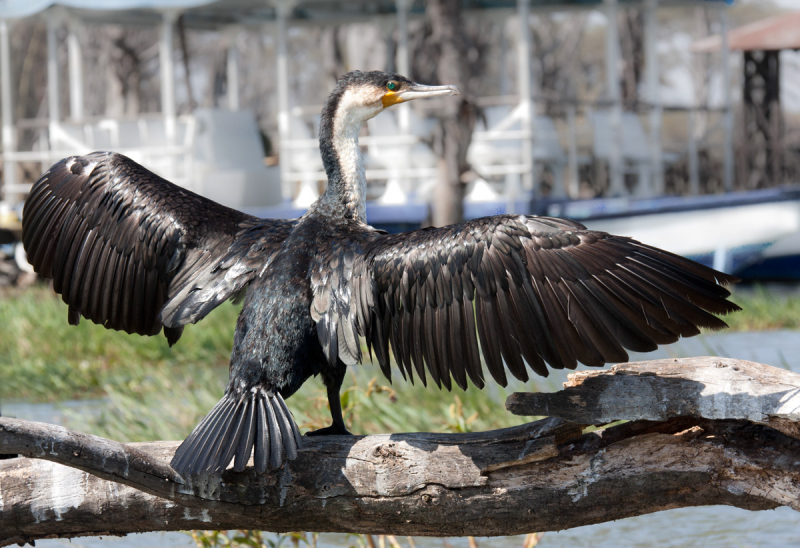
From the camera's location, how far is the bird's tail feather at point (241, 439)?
2.39m

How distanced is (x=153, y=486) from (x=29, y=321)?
6045 millimetres

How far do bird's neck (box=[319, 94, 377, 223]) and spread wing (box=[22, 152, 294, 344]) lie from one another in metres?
0.19

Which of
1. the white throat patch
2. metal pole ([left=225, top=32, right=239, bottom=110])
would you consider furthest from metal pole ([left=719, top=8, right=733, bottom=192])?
the white throat patch

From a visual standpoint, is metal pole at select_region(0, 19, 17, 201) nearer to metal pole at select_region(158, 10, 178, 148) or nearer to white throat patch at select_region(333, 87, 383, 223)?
metal pole at select_region(158, 10, 178, 148)

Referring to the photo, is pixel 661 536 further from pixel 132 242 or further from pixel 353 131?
pixel 132 242

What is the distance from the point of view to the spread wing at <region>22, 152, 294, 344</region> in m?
3.07

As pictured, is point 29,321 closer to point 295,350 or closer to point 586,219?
point 586,219

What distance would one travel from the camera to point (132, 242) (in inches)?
126

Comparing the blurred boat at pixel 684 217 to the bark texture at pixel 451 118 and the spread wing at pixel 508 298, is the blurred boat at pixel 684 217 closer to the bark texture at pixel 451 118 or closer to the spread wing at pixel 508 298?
the bark texture at pixel 451 118

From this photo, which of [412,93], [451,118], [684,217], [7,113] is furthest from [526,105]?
[412,93]

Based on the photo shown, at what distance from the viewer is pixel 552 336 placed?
8.08 ft

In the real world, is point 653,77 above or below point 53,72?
below

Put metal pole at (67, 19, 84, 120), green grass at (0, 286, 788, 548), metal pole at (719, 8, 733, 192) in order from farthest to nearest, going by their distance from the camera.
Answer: metal pole at (719, 8, 733, 192), metal pole at (67, 19, 84, 120), green grass at (0, 286, 788, 548)

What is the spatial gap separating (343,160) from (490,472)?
4.02 feet
